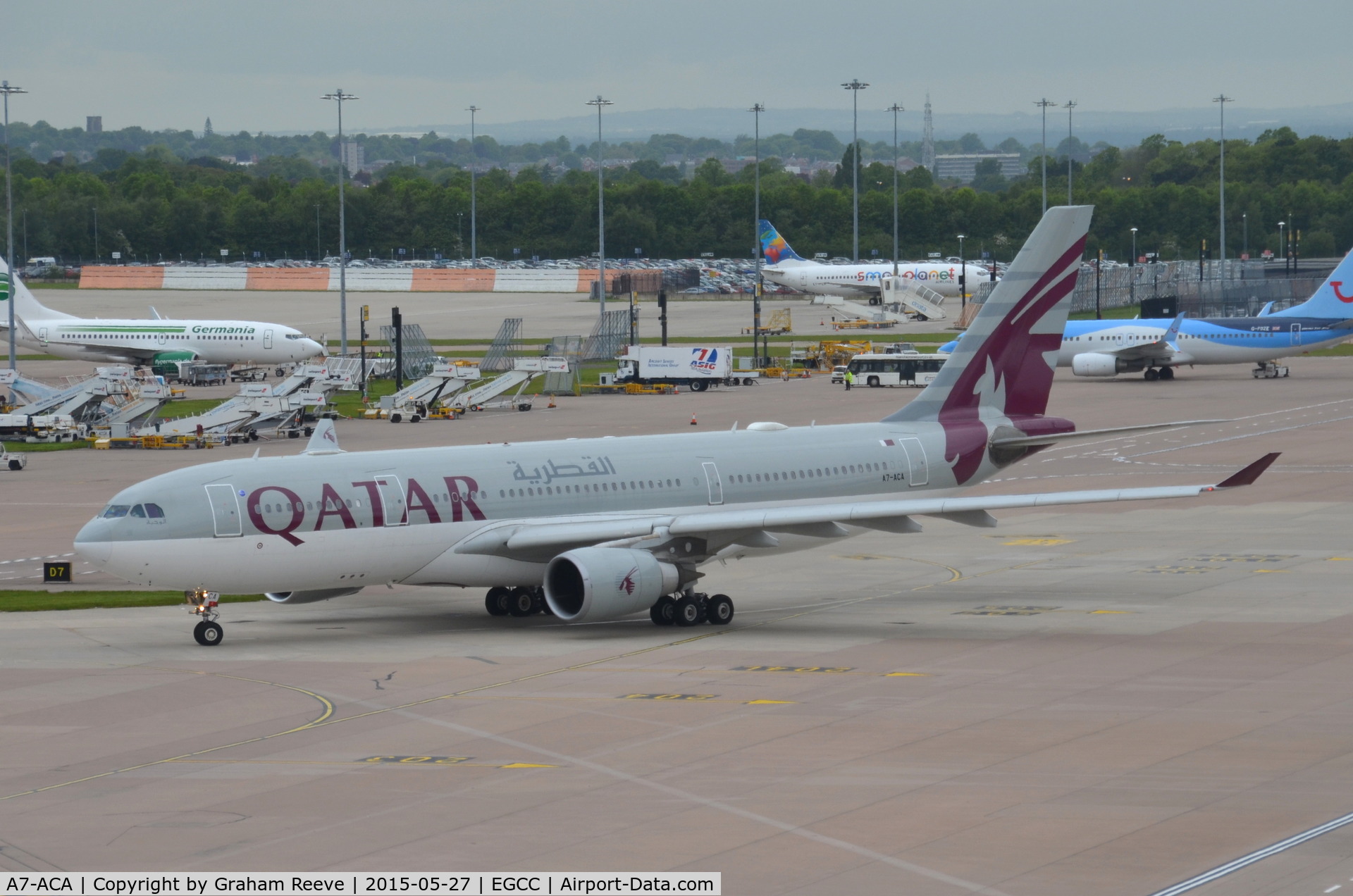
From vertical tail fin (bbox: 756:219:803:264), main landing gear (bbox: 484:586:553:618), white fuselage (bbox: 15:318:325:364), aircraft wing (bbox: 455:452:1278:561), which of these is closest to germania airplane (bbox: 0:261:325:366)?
white fuselage (bbox: 15:318:325:364)

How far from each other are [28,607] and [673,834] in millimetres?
24924

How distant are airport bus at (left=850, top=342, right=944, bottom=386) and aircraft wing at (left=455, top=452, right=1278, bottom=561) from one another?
73648mm

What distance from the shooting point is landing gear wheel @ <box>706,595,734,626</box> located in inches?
1483

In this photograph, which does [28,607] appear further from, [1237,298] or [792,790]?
[1237,298]

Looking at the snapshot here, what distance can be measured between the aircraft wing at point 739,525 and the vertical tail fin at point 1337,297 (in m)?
78.5

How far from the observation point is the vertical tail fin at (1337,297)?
108m

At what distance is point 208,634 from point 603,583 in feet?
27.1

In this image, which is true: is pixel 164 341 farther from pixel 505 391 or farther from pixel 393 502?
pixel 393 502

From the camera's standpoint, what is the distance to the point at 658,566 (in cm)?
3644

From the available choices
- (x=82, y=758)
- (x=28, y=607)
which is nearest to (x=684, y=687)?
(x=82, y=758)

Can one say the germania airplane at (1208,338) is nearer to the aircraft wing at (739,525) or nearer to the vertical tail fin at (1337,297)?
the vertical tail fin at (1337,297)

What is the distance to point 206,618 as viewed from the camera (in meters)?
35.8

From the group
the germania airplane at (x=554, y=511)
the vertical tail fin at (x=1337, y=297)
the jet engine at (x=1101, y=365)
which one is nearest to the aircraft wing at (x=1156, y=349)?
the jet engine at (x=1101, y=365)

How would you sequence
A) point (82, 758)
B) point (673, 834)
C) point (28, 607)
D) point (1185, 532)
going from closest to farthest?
1. point (673, 834)
2. point (82, 758)
3. point (28, 607)
4. point (1185, 532)
